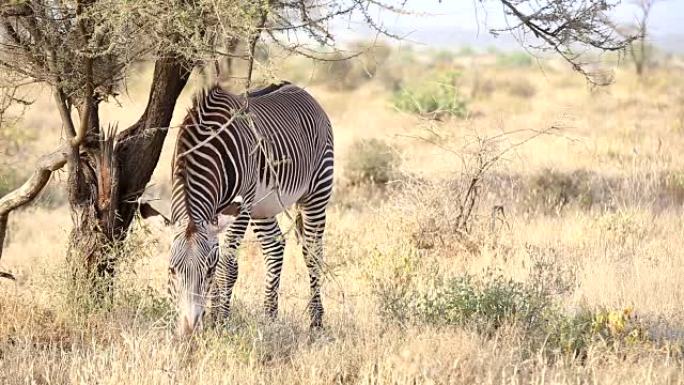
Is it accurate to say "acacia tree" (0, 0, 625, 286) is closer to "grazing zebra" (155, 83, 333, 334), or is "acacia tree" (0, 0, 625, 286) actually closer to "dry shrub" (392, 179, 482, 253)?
"grazing zebra" (155, 83, 333, 334)

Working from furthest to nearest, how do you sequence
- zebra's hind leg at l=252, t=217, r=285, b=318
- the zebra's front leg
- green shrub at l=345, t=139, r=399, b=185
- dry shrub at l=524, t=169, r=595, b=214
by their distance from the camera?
green shrub at l=345, t=139, r=399, b=185
dry shrub at l=524, t=169, r=595, b=214
zebra's hind leg at l=252, t=217, r=285, b=318
the zebra's front leg

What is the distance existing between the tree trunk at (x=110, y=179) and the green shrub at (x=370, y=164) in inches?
294

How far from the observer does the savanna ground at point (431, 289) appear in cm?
532

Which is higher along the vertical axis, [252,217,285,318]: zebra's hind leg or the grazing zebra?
the grazing zebra

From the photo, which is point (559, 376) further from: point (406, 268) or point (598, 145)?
point (598, 145)

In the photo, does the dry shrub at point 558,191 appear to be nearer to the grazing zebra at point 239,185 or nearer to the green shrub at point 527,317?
the grazing zebra at point 239,185

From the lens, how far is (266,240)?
8.03 meters

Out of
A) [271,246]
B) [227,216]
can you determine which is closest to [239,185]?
[227,216]

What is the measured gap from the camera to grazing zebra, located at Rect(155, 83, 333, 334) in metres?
5.61

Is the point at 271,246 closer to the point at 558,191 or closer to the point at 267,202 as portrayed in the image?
the point at 267,202

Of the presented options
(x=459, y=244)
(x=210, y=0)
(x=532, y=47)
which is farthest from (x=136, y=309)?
(x=459, y=244)

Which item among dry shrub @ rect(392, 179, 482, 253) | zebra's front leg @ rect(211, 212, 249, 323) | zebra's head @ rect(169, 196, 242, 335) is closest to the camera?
zebra's head @ rect(169, 196, 242, 335)

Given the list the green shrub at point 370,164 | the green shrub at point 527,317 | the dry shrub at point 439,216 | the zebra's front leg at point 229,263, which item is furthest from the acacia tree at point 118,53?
the green shrub at point 370,164

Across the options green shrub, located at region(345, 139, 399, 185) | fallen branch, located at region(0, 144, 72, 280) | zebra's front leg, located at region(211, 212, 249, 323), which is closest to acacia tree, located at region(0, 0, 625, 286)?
fallen branch, located at region(0, 144, 72, 280)
